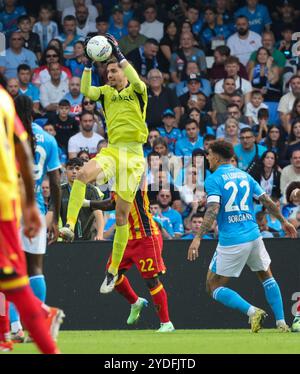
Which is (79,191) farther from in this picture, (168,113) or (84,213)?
(168,113)

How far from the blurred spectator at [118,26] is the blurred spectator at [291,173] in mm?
5048

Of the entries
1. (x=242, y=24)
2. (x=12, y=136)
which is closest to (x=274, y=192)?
(x=242, y=24)

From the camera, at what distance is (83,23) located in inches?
814

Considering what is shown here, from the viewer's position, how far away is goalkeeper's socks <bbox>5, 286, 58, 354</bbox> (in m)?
7.29

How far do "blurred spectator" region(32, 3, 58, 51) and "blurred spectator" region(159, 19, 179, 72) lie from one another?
2.05 meters

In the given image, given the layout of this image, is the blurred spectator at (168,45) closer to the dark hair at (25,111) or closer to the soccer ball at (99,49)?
the soccer ball at (99,49)

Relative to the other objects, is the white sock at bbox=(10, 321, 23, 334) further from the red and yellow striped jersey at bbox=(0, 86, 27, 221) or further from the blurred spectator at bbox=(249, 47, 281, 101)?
the blurred spectator at bbox=(249, 47, 281, 101)

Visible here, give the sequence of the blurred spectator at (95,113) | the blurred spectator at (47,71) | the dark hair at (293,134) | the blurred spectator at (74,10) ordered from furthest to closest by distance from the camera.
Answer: the blurred spectator at (74,10)
the blurred spectator at (47,71)
the blurred spectator at (95,113)
the dark hair at (293,134)

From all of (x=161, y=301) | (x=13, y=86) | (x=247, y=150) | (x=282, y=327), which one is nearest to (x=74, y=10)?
(x=13, y=86)

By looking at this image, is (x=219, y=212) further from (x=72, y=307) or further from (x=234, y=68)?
(x=234, y=68)

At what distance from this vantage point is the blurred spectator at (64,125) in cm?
1856

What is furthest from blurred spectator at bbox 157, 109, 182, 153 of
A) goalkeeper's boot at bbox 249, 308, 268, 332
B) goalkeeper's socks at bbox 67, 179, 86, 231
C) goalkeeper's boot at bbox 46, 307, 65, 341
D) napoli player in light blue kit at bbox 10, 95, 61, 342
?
goalkeeper's boot at bbox 46, 307, 65, 341

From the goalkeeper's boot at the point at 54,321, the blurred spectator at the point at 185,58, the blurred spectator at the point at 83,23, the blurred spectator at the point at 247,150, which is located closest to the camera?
the goalkeeper's boot at the point at 54,321

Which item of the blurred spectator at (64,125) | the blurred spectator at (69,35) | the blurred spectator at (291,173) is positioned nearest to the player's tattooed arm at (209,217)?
the blurred spectator at (291,173)
